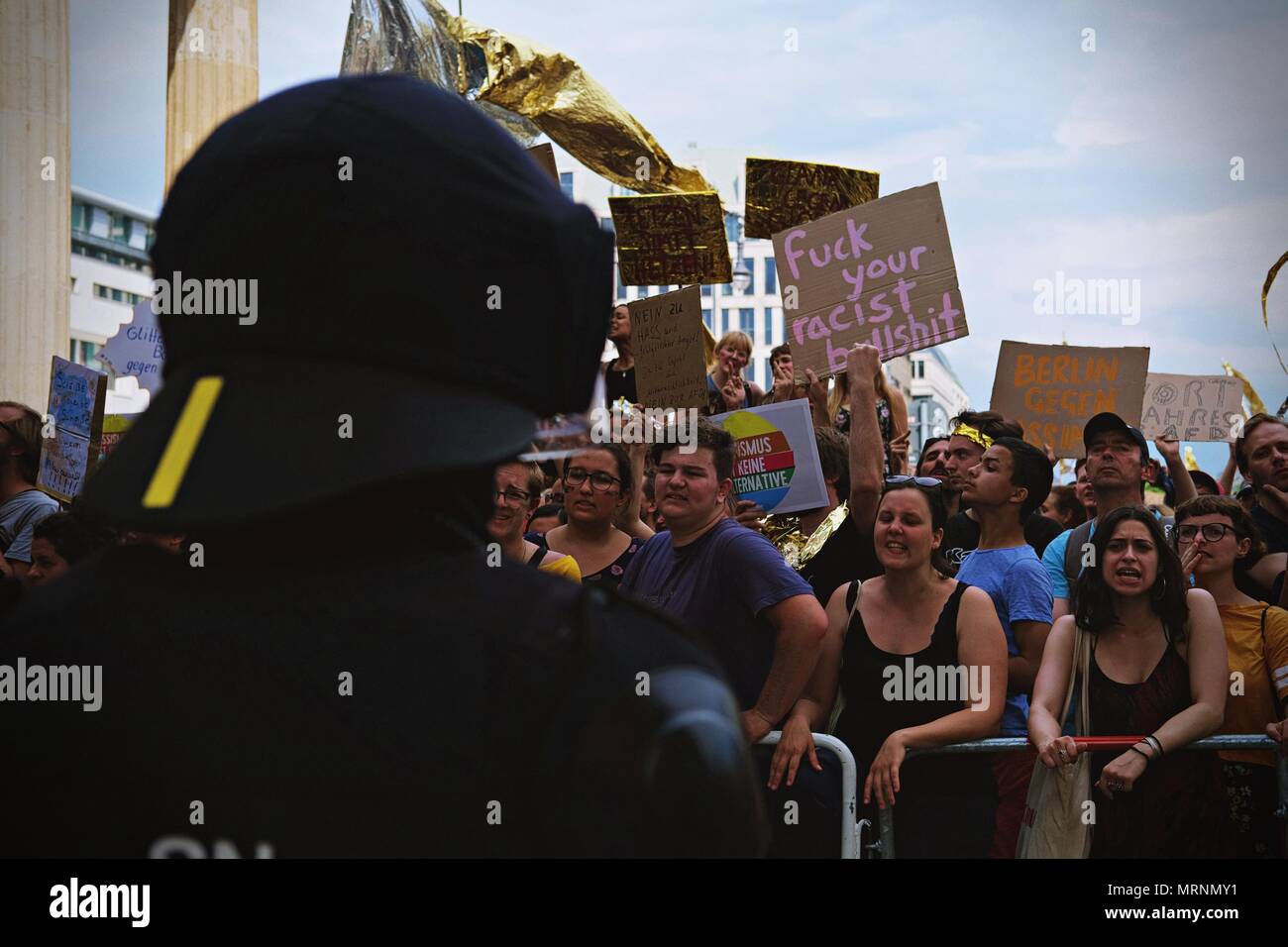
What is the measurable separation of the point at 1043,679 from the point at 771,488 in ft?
5.95

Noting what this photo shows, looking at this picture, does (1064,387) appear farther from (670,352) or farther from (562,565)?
(562,565)

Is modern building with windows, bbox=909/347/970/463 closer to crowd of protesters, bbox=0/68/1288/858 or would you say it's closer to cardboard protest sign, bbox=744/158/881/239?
cardboard protest sign, bbox=744/158/881/239

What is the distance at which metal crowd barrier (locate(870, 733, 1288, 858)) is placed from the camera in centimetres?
476

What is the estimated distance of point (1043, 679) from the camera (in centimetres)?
498

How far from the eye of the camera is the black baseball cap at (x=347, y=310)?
84 cm

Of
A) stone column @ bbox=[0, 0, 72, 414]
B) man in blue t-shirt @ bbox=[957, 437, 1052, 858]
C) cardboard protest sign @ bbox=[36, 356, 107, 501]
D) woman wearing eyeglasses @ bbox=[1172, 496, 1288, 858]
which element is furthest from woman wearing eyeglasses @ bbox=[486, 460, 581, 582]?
stone column @ bbox=[0, 0, 72, 414]

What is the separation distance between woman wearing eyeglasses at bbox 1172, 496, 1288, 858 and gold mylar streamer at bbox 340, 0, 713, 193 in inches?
211

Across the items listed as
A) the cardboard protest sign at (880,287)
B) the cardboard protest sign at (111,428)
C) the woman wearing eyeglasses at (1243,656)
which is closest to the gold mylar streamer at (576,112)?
the cardboard protest sign at (880,287)

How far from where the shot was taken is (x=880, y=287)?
6992mm

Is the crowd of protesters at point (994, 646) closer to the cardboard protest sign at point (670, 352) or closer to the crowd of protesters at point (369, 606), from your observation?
the cardboard protest sign at point (670, 352)

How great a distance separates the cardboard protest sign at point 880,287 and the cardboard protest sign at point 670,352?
533mm

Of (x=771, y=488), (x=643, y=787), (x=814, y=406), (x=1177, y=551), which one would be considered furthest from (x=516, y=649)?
(x=814, y=406)

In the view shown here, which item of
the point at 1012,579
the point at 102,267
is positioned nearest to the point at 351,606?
the point at 1012,579
